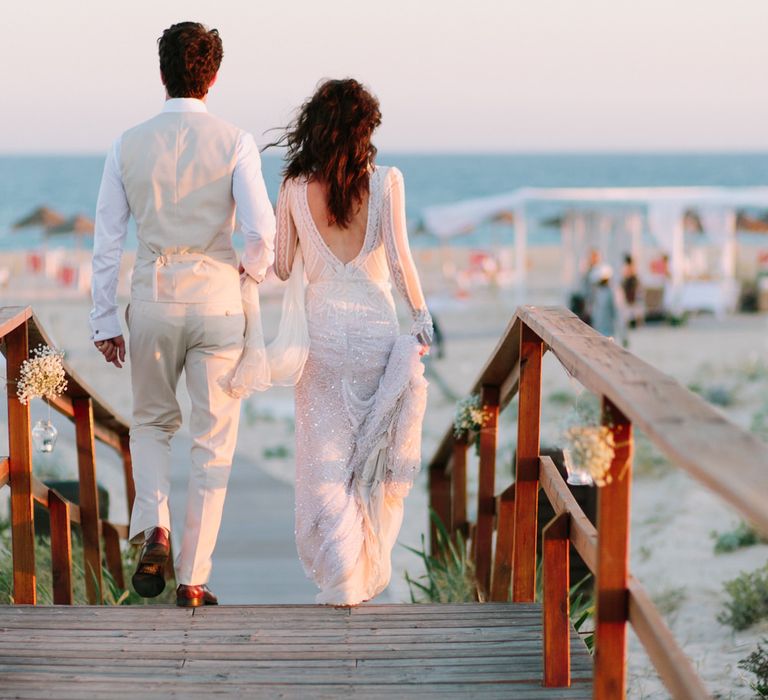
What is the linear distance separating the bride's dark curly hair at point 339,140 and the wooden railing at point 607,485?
2.37 ft

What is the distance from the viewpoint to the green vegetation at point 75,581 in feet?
14.4

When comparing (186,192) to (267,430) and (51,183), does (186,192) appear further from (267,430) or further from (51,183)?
(51,183)

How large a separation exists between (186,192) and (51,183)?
243 ft

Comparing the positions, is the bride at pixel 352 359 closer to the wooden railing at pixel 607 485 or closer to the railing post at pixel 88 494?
the wooden railing at pixel 607 485

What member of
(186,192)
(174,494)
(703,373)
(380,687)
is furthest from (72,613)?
(703,373)

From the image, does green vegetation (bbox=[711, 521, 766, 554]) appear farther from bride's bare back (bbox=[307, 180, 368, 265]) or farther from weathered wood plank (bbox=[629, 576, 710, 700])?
weathered wood plank (bbox=[629, 576, 710, 700])

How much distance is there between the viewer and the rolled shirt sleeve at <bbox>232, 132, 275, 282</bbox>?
3.77 meters

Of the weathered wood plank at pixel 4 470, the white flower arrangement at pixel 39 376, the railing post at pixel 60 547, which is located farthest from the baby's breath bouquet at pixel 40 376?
the railing post at pixel 60 547

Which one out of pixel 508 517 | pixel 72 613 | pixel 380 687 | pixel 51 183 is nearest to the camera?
pixel 380 687

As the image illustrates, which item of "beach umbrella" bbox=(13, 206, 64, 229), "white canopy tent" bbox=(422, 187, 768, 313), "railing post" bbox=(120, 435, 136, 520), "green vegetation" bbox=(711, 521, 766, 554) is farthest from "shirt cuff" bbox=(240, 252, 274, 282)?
"beach umbrella" bbox=(13, 206, 64, 229)

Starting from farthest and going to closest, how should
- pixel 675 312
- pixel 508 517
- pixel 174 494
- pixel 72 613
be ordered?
pixel 675 312
pixel 174 494
pixel 508 517
pixel 72 613

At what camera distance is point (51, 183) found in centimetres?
7419

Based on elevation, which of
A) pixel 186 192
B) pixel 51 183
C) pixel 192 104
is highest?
pixel 192 104

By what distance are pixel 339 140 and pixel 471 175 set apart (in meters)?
76.9
